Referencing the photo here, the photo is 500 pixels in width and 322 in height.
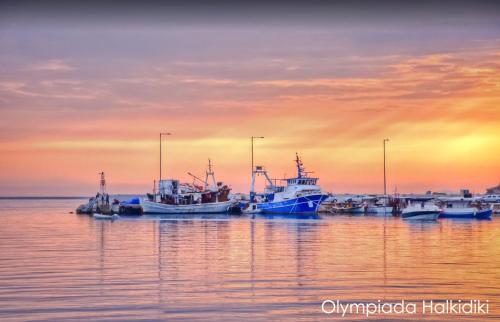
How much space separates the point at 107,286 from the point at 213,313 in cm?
622

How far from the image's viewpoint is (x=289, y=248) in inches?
1597

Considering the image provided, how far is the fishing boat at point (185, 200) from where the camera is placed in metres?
108

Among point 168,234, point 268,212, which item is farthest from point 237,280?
point 268,212

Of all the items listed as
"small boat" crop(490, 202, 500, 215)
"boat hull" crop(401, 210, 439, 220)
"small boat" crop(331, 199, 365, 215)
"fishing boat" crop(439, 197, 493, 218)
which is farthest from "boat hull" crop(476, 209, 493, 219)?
"small boat" crop(331, 199, 365, 215)

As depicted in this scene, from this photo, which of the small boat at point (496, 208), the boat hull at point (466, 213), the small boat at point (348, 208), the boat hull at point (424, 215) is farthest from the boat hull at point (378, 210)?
the boat hull at point (424, 215)

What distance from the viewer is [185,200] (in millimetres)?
109188

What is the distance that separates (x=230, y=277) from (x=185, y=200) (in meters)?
82.6

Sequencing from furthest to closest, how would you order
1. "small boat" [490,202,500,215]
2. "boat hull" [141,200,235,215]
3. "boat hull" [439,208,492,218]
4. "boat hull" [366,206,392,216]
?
1. "boat hull" [141,200,235,215]
2. "small boat" [490,202,500,215]
3. "boat hull" [366,206,392,216]
4. "boat hull" [439,208,492,218]

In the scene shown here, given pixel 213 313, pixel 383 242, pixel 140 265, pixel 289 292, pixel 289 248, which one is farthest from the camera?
pixel 383 242

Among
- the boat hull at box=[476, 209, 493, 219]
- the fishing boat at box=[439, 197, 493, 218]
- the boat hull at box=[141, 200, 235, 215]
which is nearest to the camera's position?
the boat hull at box=[476, 209, 493, 219]

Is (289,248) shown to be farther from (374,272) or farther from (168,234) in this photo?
(168,234)

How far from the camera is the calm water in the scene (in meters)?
20.4

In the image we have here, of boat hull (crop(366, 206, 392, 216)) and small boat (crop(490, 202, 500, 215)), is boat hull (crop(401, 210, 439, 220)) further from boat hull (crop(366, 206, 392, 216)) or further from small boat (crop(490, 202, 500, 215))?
small boat (crop(490, 202, 500, 215))

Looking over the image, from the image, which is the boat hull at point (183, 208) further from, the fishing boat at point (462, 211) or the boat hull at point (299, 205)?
the fishing boat at point (462, 211)
